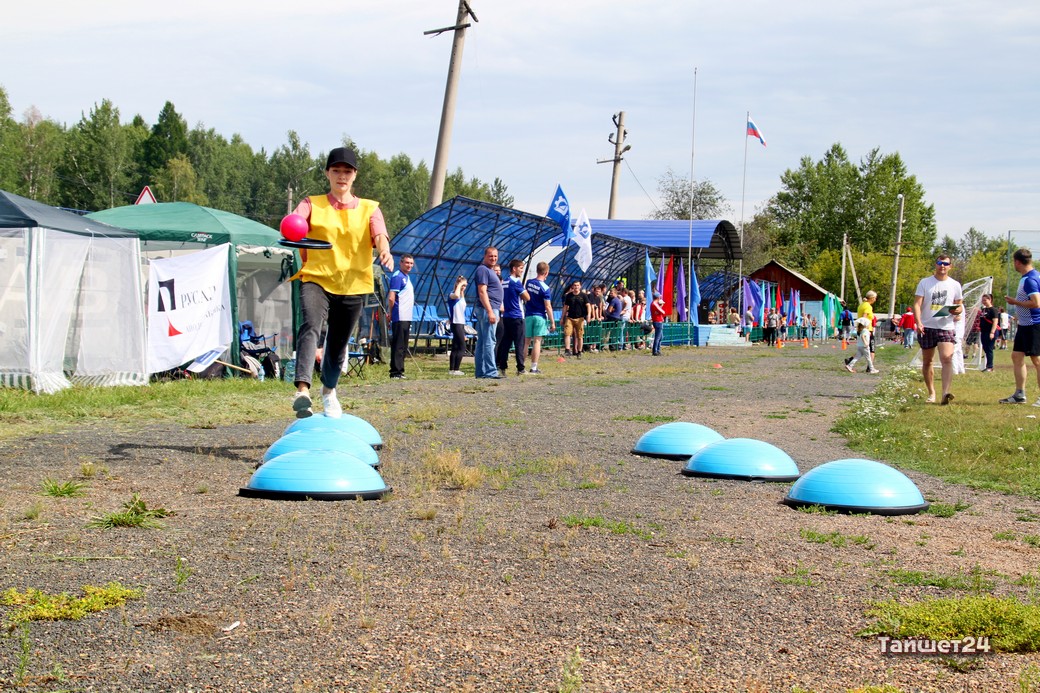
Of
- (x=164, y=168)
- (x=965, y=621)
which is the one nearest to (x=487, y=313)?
(x=965, y=621)

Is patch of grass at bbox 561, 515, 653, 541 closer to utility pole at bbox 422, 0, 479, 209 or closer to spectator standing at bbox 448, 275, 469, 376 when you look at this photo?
spectator standing at bbox 448, 275, 469, 376

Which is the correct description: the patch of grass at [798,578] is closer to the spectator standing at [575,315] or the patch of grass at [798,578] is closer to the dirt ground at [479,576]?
the dirt ground at [479,576]

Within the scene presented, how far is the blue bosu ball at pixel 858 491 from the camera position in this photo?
20.7 ft

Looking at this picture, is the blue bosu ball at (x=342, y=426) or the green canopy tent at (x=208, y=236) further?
the green canopy tent at (x=208, y=236)

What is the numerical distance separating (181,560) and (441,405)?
7.74 meters

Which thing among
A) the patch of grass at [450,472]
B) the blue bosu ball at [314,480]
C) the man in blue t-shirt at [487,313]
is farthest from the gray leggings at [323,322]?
the man in blue t-shirt at [487,313]

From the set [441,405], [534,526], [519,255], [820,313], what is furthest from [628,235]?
[534,526]

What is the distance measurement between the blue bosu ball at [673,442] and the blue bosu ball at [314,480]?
2935 mm

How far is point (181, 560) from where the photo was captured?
15.1 feet

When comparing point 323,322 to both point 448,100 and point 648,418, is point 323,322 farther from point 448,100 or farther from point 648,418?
point 448,100

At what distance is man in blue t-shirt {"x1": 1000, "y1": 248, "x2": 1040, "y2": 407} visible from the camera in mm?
14734

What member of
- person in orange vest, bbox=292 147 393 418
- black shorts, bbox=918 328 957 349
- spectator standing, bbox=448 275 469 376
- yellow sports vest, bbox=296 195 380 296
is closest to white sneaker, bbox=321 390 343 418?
person in orange vest, bbox=292 147 393 418

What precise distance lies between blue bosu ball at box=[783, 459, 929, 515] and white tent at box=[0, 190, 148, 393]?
32.2ft

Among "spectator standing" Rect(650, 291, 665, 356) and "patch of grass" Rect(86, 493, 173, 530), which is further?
"spectator standing" Rect(650, 291, 665, 356)
